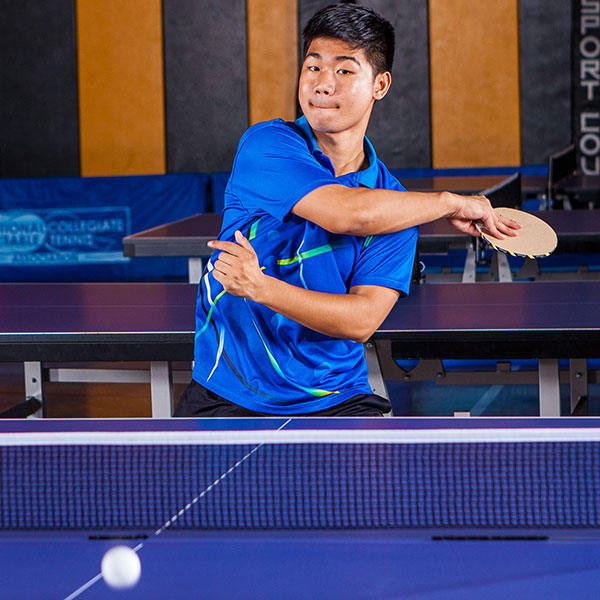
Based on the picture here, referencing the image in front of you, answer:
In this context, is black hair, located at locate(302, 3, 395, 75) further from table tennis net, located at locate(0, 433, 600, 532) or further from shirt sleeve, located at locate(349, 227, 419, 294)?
table tennis net, located at locate(0, 433, 600, 532)

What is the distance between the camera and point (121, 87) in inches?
454

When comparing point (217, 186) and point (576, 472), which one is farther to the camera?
point (217, 186)

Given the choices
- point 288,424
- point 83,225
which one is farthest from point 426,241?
point 83,225

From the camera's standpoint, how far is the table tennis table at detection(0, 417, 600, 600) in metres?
1.38

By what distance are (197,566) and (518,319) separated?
1.97 meters

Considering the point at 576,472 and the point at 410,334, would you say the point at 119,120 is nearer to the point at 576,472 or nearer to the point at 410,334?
the point at 410,334

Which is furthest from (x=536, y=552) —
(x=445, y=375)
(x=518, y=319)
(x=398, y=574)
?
(x=445, y=375)

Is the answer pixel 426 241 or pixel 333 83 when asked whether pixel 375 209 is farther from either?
pixel 426 241

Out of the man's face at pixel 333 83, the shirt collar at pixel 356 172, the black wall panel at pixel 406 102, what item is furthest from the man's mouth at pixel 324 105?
the black wall panel at pixel 406 102

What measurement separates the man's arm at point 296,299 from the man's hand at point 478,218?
264 mm

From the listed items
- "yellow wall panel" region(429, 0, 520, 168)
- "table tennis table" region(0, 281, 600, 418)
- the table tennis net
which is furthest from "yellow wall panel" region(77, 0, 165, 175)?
the table tennis net

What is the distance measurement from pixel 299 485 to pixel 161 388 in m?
1.74

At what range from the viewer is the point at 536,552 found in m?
1.49

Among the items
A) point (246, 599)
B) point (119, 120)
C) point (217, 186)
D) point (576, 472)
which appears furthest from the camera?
point (119, 120)
